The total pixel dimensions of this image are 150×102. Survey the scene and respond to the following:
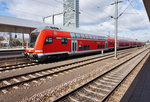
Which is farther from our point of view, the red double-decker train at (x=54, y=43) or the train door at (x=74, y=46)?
the train door at (x=74, y=46)

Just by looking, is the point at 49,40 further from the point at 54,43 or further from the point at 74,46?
the point at 74,46

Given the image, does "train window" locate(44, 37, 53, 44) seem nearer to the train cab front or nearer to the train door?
the train cab front

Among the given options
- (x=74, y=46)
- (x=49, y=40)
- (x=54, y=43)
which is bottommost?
(x=74, y=46)

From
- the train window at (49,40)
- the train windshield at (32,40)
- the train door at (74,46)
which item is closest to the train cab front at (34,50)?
the train windshield at (32,40)

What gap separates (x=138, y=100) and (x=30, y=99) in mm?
3883

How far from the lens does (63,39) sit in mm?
10930

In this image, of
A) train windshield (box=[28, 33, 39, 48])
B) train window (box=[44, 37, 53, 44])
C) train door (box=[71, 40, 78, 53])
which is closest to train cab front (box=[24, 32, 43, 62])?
train windshield (box=[28, 33, 39, 48])

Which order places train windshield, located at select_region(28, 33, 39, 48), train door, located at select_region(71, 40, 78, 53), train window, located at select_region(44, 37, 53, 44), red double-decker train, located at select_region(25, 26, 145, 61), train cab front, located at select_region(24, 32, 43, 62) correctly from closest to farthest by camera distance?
train cab front, located at select_region(24, 32, 43, 62)
red double-decker train, located at select_region(25, 26, 145, 61)
train window, located at select_region(44, 37, 53, 44)
train windshield, located at select_region(28, 33, 39, 48)
train door, located at select_region(71, 40, 78, 53)

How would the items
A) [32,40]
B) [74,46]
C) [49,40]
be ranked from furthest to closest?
1. [74,46]
2. [32,40]
3. [49,40]

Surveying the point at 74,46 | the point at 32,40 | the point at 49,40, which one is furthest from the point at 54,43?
the point at 74,46

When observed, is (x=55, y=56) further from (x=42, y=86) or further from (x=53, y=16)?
(x=53, y=16)

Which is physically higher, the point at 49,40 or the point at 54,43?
the point at 49,40

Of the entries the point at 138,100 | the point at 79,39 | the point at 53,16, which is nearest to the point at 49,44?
the point at 79,39

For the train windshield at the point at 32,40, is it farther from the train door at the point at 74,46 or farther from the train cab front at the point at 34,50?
the train door at the point at 74,46
